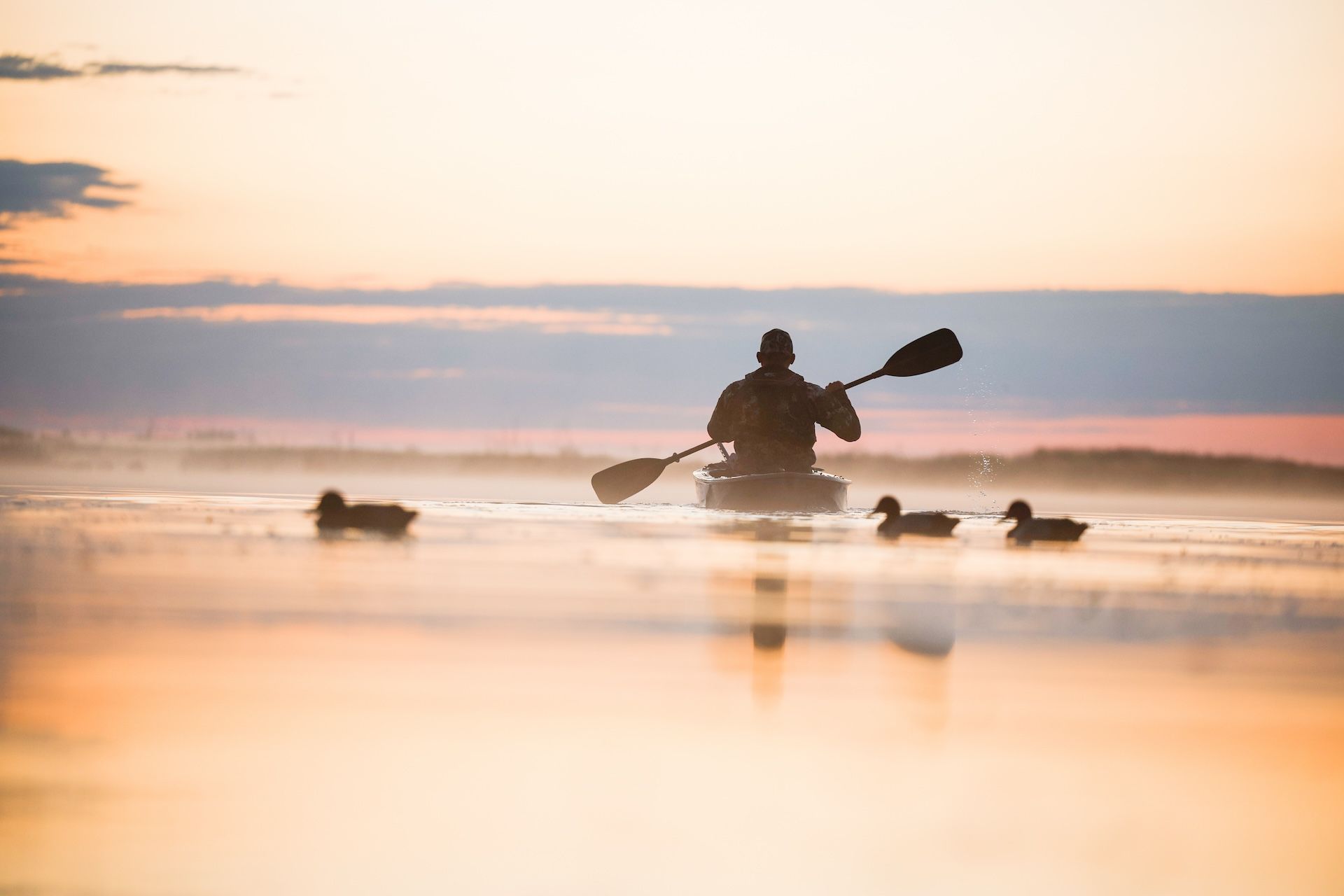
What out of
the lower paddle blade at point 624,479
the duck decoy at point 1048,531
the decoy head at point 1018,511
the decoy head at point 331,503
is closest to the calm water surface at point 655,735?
the decoy head at point 331,503

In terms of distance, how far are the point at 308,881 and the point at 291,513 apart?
652 inches

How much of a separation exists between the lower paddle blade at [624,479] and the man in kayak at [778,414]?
440 cm

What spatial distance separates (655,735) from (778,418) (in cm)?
1414

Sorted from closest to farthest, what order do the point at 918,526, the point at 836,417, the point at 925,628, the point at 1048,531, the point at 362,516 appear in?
the point at 925,628 < the point at 362,516 < the point at 1048,531 < the point at 918,526 < the point at 836,417

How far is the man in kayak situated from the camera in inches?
770

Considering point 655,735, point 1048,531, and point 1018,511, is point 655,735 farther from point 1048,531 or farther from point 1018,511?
point 1018,511

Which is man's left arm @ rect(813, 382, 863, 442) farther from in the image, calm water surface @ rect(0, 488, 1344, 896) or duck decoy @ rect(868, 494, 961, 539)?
calm water surface @ rect(0, 488, 1344, 896)

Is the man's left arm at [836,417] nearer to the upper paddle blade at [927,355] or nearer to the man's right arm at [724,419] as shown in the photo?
the man's right arm at [724,419]

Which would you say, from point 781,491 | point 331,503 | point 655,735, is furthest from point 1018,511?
point 655,735

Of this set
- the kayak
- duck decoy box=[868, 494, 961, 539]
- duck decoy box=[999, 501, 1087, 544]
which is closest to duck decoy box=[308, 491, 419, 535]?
duck decoy box=[868, 494, 961, 539]

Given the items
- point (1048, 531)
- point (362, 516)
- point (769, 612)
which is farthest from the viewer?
point (1048, 531)

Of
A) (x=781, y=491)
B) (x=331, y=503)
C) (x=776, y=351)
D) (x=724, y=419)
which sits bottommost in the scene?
(x=331, y=503)

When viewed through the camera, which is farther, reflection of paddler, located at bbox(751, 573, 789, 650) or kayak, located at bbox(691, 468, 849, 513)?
kayak, located at bbox(691, 468, 849, 513)

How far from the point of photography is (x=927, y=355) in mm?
22531
